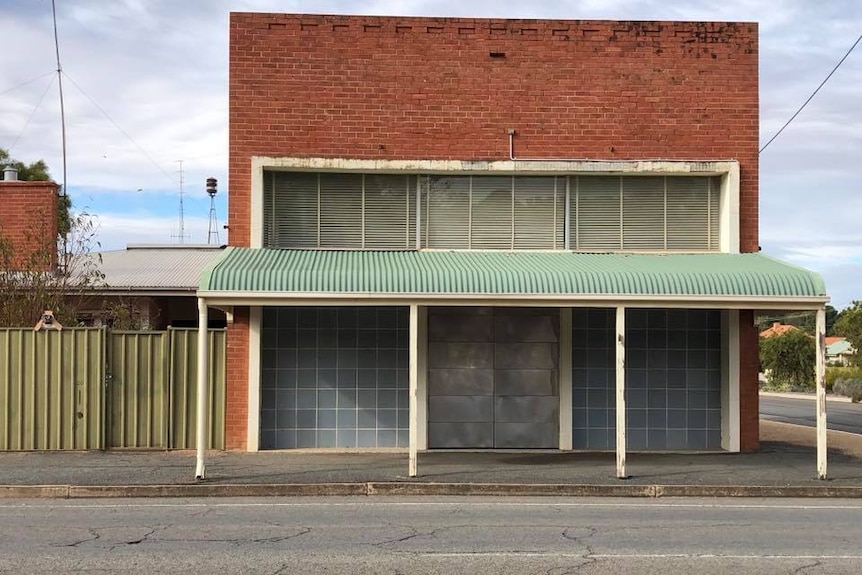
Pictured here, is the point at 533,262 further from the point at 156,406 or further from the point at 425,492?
the point at 156,406

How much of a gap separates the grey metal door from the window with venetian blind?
1267 mm

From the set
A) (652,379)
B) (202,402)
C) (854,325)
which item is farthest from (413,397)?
(854,325)

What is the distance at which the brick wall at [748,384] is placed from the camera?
15688 millimetres

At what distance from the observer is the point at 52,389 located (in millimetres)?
15211

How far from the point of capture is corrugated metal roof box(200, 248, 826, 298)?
13.3 m

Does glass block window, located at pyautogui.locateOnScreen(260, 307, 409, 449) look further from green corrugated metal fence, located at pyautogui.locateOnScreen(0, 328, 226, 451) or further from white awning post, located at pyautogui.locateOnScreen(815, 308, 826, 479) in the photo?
white awning post, located at pyautogui.locateOnScreen(815, 308, 826, 479)

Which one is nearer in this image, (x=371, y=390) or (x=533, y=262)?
(x=533, y=262)

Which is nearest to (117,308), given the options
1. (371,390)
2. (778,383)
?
(371,390)

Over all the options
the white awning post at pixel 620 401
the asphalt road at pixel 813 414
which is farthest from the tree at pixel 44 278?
the asphalt road at pixel 813 414

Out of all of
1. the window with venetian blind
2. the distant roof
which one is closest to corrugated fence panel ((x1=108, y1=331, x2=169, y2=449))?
the window with venetian blind

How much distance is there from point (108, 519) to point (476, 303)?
5741 mm

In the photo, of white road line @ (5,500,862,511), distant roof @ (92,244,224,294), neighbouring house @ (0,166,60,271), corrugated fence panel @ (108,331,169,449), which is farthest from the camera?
neighbouring house @ (0,166,60,271)

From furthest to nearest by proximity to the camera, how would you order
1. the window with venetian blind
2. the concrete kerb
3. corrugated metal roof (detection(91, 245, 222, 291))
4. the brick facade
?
corrugated metal roof (detection(91, 245, 222, 291)) < the window with venetian blind < the brick facade < the concrete kerb

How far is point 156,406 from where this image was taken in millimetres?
15391
